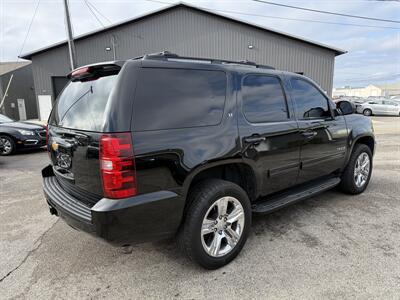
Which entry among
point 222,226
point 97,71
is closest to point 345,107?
point 222,226

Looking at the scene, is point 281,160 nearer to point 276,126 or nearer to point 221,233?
point 276,126

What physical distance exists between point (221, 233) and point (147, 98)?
1.45 metres

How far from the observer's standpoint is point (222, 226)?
2.70 meters

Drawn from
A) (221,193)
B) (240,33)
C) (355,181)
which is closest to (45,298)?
(221,193)

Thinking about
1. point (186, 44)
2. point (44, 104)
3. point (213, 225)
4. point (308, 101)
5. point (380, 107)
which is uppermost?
point (186, 44)

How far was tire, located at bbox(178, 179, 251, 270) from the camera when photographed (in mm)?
2447

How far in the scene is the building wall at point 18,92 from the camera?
89.8ft

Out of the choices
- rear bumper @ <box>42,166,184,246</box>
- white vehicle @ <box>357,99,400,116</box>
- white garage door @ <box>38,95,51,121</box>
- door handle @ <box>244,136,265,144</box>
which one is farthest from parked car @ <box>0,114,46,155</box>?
white vehicle @ <box>357,99,400,116</box>

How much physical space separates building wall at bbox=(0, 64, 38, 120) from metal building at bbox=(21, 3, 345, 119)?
35.2ft

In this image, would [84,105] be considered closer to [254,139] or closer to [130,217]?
[130,217]

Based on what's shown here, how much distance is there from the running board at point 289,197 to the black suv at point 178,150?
2 centimetres

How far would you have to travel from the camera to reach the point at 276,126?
3.09m

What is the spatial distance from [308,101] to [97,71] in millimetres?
2599

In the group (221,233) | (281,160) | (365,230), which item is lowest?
(365,230)
